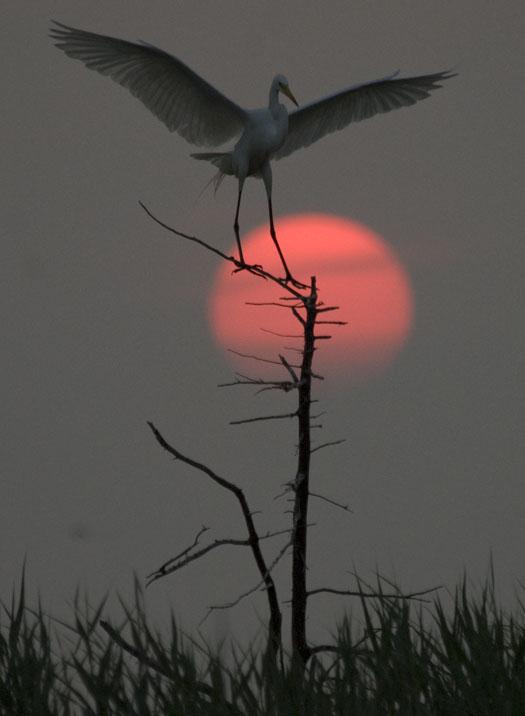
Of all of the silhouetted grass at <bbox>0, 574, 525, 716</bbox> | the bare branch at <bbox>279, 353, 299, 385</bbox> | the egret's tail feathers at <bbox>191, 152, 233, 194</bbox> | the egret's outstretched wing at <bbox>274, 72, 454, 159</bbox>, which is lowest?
the silhouetted grass at <bbox>0, 574, 525, 716</bbox>

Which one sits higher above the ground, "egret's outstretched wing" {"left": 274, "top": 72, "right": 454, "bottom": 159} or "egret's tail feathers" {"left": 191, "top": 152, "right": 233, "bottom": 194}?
"egret's outstretched wing" {"left": 274, "top": 72, "right": 454, "bottom": 159}

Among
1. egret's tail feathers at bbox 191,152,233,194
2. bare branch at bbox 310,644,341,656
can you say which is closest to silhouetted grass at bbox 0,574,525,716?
bare branch at bbox 310,644,341,656

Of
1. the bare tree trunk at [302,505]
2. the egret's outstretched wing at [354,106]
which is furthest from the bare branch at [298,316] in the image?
the egret's outstretched wing at [354,106]

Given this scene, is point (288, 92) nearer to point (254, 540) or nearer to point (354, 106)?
point (354, 106)

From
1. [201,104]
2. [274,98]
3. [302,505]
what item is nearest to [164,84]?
[201,104]

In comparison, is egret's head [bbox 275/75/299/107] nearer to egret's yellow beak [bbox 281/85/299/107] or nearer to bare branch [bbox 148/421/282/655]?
egret's yellow beak [bbox 281/85/299/107]

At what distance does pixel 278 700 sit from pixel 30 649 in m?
1.46

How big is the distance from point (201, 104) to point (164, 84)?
1.07 ft

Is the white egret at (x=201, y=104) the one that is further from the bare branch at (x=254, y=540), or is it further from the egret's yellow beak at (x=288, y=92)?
the bare branch at (x=254, y=540)

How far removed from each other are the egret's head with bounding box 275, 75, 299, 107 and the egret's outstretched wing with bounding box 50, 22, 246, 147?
42 cm

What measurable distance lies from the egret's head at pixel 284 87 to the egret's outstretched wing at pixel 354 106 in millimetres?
473

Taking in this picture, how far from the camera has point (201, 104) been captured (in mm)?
8523

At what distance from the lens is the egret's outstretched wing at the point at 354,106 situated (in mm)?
9250

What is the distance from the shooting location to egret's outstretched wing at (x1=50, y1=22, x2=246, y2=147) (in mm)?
7863
